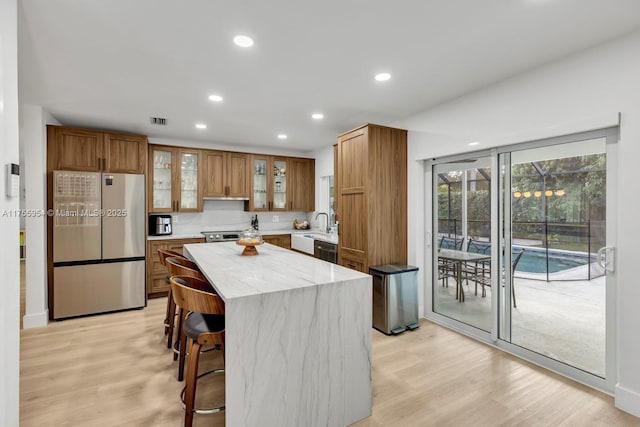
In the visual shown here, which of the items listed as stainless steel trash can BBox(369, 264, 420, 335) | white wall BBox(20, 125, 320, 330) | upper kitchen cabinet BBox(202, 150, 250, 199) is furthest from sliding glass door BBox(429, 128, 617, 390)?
white wall BBox(20, 125, 320, 330)

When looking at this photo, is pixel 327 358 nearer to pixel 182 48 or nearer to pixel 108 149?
pixel 182 48

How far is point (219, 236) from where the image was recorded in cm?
506

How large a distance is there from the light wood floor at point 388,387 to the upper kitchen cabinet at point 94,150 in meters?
2.09

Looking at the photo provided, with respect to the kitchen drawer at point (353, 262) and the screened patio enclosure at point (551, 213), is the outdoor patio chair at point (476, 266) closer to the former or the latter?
the screened patio enclosure at point (551, 213)

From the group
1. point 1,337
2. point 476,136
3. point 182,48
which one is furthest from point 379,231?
point 1,337

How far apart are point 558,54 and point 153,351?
4355 mm

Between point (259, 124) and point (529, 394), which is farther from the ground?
point (259, 124)

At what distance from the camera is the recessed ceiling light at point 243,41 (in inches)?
83.4

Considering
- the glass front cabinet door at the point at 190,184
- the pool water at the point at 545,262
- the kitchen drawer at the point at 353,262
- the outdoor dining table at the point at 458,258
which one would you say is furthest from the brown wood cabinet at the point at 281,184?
the pool water at the point at 545,262

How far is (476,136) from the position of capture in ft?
10.1

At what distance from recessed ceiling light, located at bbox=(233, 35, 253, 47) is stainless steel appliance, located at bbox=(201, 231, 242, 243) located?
343cm

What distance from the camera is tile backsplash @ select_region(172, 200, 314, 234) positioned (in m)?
5.34

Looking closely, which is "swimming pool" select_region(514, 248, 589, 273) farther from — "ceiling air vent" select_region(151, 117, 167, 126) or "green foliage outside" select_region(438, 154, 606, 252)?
"ceiling air vent" select_region(151, 117, 167, 126)

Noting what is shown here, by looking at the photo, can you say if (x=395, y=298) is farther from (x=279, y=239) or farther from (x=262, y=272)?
(x=279, y=239)
